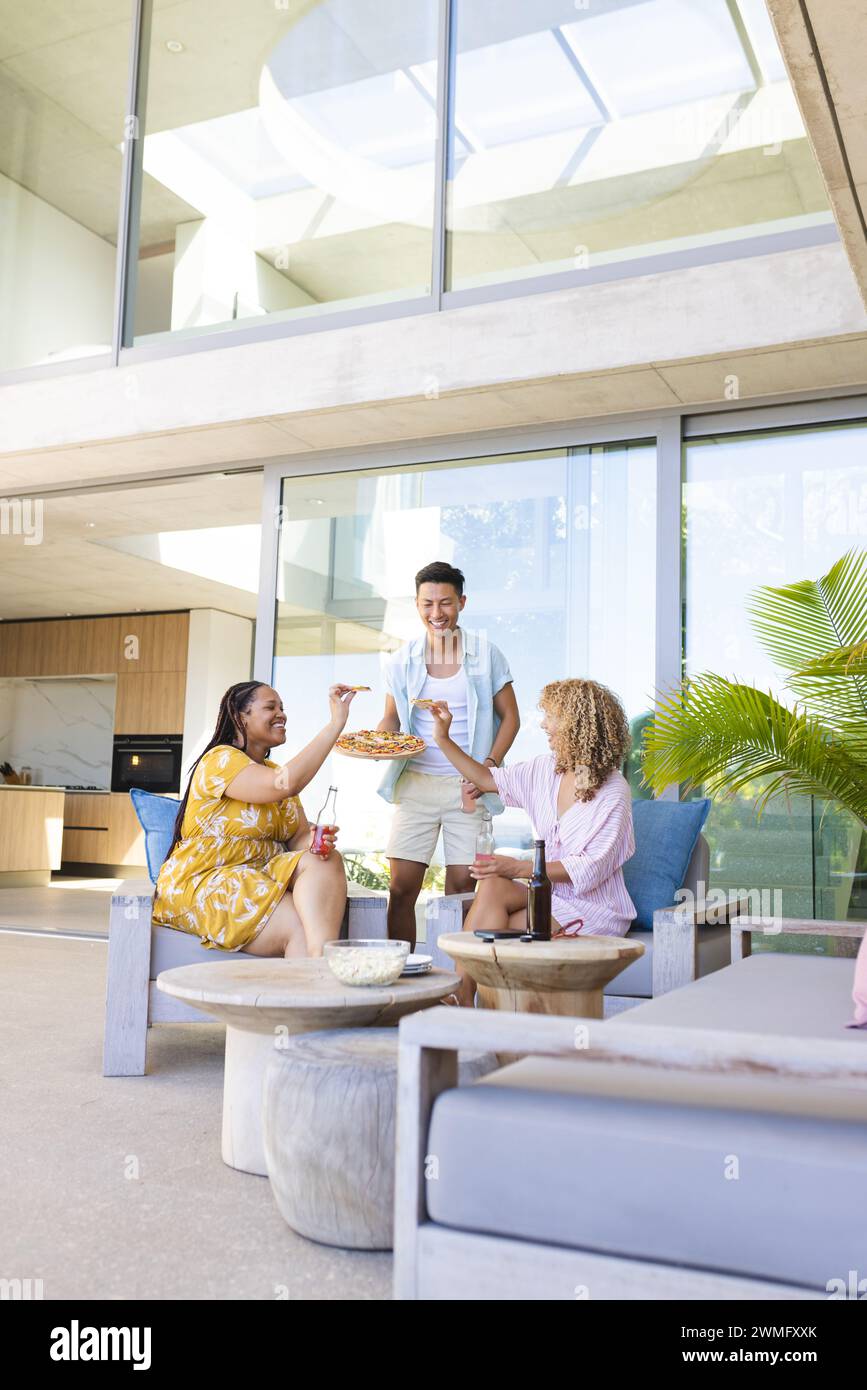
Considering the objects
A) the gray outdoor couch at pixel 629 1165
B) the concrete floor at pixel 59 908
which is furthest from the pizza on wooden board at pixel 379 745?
the concrete floor at pixel 59 908

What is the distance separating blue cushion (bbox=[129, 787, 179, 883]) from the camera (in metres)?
3.56

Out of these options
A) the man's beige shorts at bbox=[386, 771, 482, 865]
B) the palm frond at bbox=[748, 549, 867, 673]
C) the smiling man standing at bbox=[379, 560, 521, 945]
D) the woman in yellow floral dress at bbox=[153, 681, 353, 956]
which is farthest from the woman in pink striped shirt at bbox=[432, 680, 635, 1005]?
the palm frond at bbox=[748, 549, 867, 673]

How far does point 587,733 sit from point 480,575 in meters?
1.90

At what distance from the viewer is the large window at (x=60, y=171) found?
19.3 feet

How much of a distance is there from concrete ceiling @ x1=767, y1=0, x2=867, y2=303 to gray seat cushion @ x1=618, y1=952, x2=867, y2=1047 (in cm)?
163

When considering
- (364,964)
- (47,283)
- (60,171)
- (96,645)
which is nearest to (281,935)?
(364,964)

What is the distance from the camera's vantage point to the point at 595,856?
308 cm

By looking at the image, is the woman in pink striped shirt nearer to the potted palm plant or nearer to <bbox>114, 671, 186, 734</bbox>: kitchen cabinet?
the potted palm plant

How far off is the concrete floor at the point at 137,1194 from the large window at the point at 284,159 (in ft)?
11.2

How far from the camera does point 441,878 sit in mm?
4922

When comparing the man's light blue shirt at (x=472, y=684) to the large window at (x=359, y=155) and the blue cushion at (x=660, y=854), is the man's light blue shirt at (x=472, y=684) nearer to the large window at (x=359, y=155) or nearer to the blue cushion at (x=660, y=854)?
the blue cushion at (x=660, y=854)

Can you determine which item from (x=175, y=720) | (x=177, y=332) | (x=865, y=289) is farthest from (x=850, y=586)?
(x=175, y=720)
